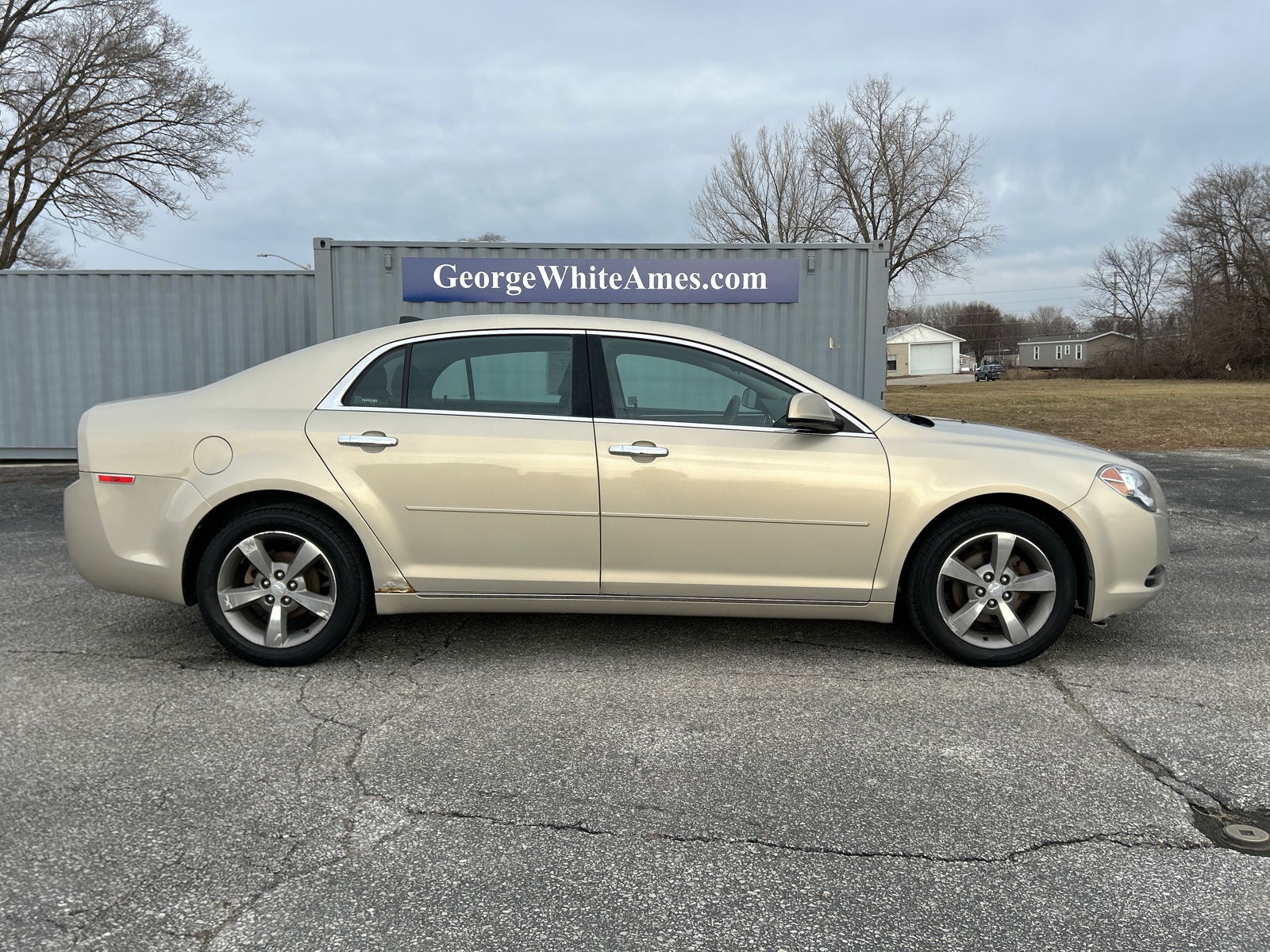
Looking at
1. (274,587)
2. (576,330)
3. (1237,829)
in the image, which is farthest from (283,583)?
(1237,829)

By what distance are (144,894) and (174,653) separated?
2242 millimetres

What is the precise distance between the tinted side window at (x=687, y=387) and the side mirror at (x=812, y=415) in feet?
0.43

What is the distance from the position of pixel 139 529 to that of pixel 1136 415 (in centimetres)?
2396

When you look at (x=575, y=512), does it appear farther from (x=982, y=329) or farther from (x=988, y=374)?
(x=982, y=329)

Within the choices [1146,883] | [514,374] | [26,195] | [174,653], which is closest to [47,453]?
[174,653]

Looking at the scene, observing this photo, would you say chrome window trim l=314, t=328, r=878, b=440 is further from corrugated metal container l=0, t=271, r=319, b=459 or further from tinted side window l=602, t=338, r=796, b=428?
corrugated metal container l=0, t=271, r=319, b=459

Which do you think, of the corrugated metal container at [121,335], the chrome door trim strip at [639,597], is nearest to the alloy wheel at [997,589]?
the chrome door trim strip at [639,597]

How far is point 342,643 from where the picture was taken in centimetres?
436

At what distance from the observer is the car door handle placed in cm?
405

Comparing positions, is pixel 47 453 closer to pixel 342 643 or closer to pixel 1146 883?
pixel 342 643

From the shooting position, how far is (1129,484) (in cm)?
420

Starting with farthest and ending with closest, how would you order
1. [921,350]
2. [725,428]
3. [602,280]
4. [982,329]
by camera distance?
[982,329] < [921,350] < [602,280] < [725,428]

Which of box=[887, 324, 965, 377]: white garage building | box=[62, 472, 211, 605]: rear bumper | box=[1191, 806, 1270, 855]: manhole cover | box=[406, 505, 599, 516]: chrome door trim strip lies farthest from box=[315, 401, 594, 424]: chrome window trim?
box=[887, 324, 965, 377]: white garage building

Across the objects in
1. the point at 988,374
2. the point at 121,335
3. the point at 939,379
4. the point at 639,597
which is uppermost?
the point at 988,374
